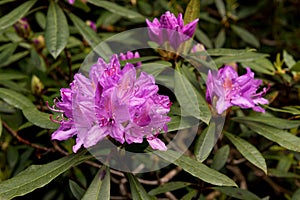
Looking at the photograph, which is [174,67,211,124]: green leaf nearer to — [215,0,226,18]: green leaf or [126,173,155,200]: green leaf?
[126,173,155,200]: green leaf

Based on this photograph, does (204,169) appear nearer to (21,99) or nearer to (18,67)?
(21,99)

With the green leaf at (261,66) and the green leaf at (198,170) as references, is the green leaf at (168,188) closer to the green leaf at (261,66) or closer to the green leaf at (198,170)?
the green leaf at (198,170)

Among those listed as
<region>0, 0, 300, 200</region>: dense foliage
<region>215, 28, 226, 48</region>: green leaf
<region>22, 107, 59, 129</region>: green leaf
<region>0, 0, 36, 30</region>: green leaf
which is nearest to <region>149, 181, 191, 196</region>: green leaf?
<region>0, 0, 300, 200</region>: dense foliage

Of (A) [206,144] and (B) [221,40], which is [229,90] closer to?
(A) [206,144]

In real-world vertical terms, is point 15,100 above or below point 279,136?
above

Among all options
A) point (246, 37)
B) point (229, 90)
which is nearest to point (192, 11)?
point (229, 90)

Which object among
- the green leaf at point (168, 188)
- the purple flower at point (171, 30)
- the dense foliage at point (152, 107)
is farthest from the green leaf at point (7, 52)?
the green leaf at point (168, 188)

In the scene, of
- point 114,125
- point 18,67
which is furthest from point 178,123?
point 18,67
